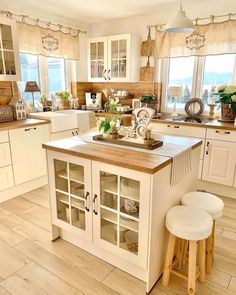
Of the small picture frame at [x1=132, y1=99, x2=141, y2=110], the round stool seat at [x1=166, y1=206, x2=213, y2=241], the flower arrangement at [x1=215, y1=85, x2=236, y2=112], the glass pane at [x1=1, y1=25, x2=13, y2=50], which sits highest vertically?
the glass pane at [x1=1, y1=25, x2=13, y2=50]

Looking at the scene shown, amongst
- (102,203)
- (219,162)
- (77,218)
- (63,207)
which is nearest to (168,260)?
(102,203)

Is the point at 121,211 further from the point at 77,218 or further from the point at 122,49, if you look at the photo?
the point at 122,49

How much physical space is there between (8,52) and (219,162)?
299cm

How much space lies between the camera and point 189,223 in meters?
1.48

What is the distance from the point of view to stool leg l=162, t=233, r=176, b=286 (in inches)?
62.0

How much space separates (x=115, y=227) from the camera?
Result: 1.75m

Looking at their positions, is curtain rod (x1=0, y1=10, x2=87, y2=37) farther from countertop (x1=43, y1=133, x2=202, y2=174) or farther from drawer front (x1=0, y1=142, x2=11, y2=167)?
countertop (x1=43, y1=133, x2=202, y2=174)

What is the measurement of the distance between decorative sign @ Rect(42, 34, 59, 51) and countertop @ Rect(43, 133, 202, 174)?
7.24 ft

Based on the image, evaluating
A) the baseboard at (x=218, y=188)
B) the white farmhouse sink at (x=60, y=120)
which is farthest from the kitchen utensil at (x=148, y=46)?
the baseboard at (x=218, y=188)

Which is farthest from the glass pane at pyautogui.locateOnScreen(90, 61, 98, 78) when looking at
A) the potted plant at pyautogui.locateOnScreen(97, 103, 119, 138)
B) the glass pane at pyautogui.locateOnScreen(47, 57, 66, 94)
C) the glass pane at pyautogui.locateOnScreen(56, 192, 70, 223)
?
the glass pane at pyautogui.locateOnScreen(56, 192, 70, 223)

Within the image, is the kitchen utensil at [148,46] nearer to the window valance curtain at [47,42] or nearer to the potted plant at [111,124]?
the window valance curtain at [47,42]

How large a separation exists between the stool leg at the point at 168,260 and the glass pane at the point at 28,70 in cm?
304

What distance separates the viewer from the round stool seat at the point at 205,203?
1.68 meters

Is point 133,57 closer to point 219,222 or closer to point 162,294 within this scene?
point 219,222
